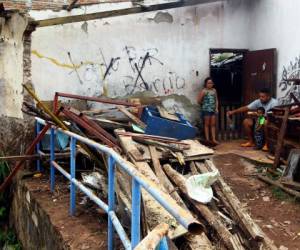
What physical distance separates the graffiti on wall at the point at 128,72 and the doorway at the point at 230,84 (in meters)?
1.63

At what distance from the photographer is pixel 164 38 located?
30.8ft

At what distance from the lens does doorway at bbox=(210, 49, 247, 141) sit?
10469mm

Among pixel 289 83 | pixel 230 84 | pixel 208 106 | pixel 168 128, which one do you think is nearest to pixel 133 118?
pixel 168 128

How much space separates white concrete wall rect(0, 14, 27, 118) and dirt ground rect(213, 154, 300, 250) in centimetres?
403

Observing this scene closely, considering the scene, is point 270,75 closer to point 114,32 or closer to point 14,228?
point 114,32

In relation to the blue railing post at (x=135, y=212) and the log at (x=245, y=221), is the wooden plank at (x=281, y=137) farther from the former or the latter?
the blue railing post at (x=135, y=212)

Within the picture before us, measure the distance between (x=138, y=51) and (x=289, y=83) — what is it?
3.45 meters

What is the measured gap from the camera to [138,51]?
911 cm

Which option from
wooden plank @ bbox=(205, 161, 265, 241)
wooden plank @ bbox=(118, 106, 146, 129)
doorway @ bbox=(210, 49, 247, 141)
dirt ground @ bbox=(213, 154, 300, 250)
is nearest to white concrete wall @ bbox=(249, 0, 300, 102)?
doorway @ bbox=(210, 49, 247, 141)

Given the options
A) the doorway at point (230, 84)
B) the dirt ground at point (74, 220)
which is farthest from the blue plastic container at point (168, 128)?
the doorway at point (230, 84)

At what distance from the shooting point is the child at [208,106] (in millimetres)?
9594

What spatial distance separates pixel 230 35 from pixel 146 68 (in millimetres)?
2513

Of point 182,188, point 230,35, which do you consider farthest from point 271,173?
point 230,35

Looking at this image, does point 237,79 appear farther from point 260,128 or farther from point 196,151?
point 196,151
